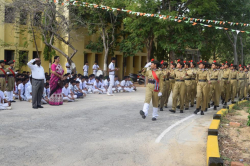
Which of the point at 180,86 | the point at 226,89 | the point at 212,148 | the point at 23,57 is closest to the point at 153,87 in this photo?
the point at 180,86

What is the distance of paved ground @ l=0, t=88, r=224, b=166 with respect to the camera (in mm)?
5656

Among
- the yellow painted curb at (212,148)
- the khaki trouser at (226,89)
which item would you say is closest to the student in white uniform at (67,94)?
the khaki trouser at (226,89)

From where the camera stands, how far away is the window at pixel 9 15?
21.4 metres

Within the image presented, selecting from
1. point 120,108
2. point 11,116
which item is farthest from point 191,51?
point 11,116

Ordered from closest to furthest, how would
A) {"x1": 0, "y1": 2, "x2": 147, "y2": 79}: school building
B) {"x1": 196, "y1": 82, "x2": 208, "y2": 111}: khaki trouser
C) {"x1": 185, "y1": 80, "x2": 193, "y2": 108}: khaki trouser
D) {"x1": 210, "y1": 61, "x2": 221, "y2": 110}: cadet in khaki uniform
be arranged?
{"x1": 196, "y1": 82, "x2": 208, "y2": 111}: khaki trouser < {"x1": 185, "y1": 80, "x2": 193, "y2": 108}: khaki trouser < {"x1": 210, "y1": 61, "x2": 221, "y2": 110}: cadet in khaki uniform < {"x1": 0, "y1": 2, "x2": 147, "y2": 79}: school building

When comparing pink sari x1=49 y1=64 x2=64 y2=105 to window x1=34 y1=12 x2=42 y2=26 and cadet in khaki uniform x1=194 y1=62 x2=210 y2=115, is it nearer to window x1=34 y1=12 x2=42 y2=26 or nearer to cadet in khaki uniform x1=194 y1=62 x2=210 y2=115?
cadet in khaki uniform x1=194 y1=62 x2=210 y2=115

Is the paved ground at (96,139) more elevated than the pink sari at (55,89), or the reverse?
the pink sari at (55,89)

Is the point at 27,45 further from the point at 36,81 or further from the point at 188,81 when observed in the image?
the point at 188,81

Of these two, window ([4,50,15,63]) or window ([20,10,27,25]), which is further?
window ([4,50,15,63])

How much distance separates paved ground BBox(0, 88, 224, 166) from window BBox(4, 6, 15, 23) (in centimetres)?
1254

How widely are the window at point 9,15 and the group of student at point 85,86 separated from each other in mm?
7194

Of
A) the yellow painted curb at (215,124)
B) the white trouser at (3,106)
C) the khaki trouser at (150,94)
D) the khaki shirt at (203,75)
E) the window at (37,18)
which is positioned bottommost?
the yellow painted curb at (215,124)

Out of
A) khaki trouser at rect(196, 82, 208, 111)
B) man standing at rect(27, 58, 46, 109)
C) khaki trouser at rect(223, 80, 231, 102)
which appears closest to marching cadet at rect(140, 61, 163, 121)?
khaki trouser at rect(196, 82, 208, 111)

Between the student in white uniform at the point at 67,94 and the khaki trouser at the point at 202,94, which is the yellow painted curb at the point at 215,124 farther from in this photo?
the student in white uniform at the point at 67,94
